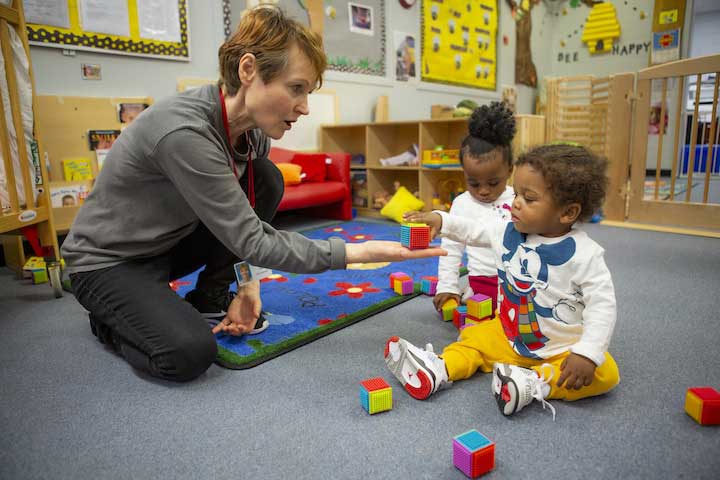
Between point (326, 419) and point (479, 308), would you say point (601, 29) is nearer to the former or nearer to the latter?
point (479, 308)

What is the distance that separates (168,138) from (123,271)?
45 centimetres

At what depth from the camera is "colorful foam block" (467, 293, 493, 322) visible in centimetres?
147

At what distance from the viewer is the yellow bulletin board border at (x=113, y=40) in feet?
8.70

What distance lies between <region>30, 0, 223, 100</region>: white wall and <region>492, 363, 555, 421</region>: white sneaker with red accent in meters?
Answer: 2.87

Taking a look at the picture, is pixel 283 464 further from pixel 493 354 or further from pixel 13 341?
pixel 13 341

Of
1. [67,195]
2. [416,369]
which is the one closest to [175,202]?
[416,369]

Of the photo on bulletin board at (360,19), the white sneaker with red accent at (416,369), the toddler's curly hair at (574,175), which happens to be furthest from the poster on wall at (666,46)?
the white sneaker with red accent at (416,369)

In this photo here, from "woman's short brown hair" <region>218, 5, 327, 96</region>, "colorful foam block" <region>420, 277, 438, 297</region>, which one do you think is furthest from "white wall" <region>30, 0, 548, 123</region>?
"colorful foam block" <region>420, 277, 438, 297</region>

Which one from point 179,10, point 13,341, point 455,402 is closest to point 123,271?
point 13,341

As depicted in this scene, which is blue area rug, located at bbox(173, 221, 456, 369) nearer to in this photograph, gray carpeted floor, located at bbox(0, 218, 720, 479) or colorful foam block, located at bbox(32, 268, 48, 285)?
gray carpeted floor, located at bbox(0, 218, 720, 479)

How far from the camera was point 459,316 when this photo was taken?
1.55 meters

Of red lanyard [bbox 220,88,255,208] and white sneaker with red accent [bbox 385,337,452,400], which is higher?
red lanyard [bbox 220,88,255,208]

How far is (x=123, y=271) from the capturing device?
1.34 meters

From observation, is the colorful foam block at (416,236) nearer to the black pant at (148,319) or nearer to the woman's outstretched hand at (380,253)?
the woman's outstretched hand at (380,253)
